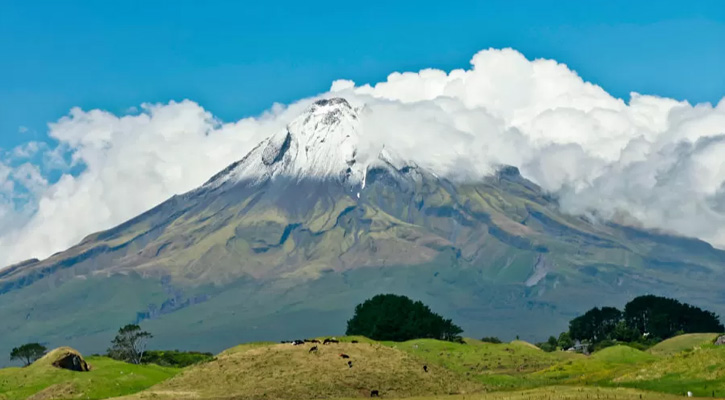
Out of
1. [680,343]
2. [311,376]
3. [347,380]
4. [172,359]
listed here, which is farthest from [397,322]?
[311,376]

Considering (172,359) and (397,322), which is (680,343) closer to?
(397,322)

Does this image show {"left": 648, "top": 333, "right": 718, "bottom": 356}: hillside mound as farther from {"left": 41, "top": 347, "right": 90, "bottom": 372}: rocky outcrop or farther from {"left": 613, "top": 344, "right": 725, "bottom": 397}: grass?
{"left": 41, "top": 347, "right": 90, "bottom": 372}: rocky outcrop

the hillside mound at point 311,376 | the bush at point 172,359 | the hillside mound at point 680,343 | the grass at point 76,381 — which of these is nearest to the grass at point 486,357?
the hillside mound at point 680,343

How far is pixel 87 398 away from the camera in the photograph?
83.8 meters

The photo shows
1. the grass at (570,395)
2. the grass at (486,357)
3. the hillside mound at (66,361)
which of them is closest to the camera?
the grass at (570,395)

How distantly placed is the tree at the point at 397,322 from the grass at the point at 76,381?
77870mm

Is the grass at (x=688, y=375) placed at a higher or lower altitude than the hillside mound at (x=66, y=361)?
lower

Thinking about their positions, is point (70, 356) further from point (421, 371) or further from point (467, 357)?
point (467, 357)

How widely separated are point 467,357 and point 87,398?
55.5 m

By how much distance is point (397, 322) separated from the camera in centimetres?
17875

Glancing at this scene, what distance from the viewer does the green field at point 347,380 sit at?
6948 cm

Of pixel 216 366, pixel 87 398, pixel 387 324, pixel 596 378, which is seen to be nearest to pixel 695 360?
pixel 596 378

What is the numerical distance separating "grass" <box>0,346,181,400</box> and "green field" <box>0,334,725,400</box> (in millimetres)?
101

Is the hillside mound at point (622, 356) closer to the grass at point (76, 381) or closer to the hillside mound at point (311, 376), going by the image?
the hillside mound at point (311, 376)
